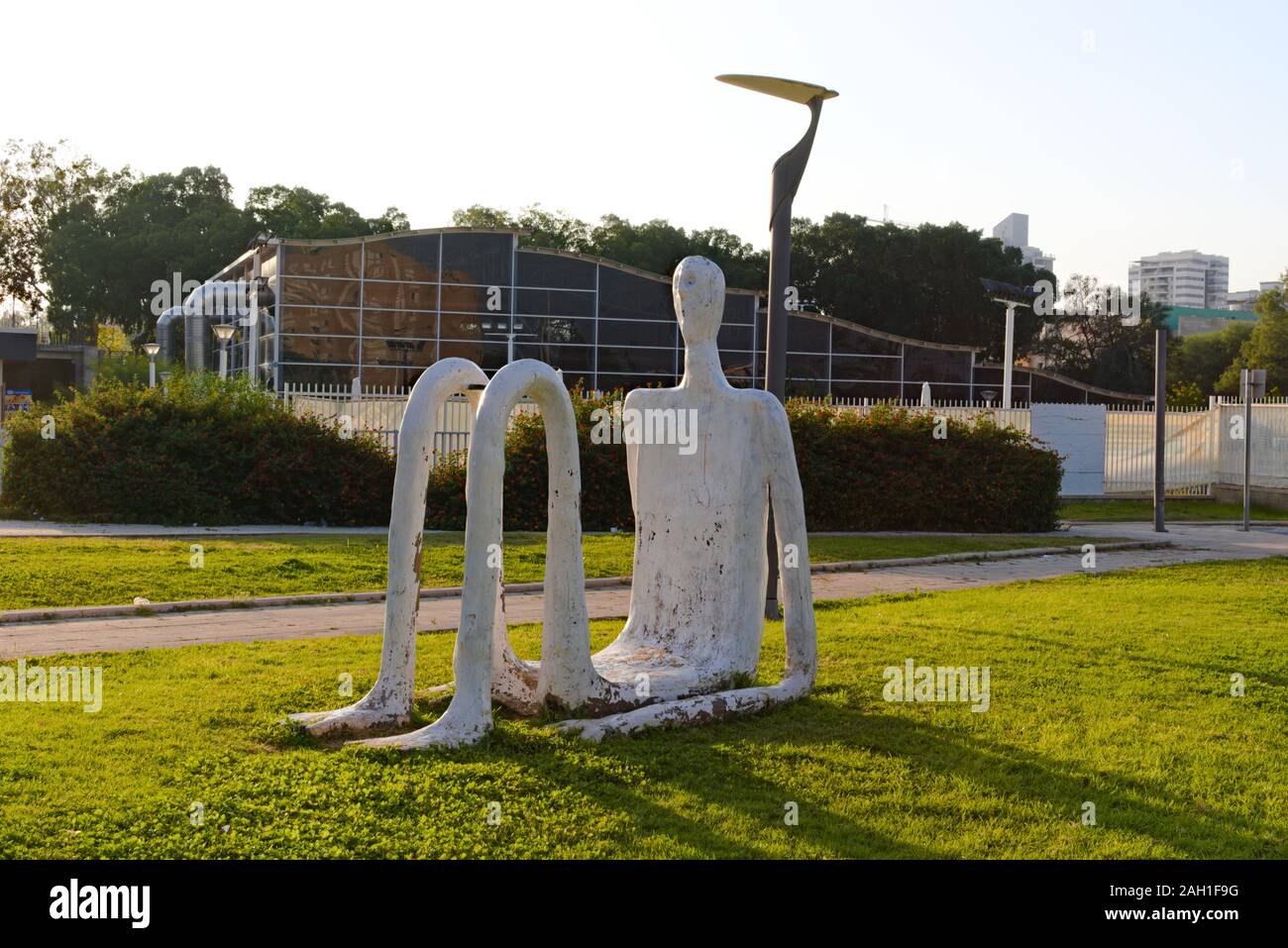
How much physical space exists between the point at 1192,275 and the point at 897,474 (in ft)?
360

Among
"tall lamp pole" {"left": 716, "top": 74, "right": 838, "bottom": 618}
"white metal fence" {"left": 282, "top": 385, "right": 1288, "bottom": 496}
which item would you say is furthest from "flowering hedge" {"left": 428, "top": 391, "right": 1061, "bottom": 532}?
"tall lamp pole" {"left": 716, "top": 74, "right": 838, "bottom": 618}

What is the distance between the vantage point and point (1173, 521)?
22484 mm

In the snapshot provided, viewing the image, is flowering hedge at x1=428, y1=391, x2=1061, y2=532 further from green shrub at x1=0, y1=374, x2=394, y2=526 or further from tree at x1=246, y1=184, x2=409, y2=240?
tree at x1=246, y1=184, x2=409, y2=240

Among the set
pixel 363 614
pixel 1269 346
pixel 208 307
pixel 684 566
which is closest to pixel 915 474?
pixel 363 614

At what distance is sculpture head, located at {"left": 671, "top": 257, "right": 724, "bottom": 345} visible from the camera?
7.30 metres

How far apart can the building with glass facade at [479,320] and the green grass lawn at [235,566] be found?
54.4 ft

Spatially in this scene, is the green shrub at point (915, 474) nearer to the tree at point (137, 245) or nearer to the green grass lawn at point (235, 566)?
the green grass lawn at point (235, 566)

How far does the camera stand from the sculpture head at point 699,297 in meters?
7.30

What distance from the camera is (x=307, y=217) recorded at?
53.1 m

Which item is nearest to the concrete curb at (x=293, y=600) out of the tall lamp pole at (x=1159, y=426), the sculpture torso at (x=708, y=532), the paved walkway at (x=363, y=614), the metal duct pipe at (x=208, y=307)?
the paved walkway at (x=363, y=614)

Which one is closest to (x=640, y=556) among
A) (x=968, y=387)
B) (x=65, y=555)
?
(x=65, y=555)
